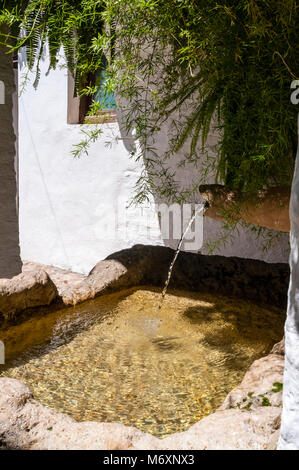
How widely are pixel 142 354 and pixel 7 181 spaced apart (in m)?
2.06

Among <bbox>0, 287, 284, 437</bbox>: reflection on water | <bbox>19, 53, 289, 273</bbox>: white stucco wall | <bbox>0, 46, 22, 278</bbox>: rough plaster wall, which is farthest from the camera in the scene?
<bbox>19, 53, 289, 273</bbox>: white stucco wall

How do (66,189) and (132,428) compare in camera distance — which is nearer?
(132,428)

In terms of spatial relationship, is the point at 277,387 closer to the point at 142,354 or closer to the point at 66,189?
the point at 142,354

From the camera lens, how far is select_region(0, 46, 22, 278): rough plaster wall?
3.46m

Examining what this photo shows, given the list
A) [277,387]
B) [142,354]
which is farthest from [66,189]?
[277,387]

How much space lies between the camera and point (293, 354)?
3.26 ft

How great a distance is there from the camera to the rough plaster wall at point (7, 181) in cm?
346

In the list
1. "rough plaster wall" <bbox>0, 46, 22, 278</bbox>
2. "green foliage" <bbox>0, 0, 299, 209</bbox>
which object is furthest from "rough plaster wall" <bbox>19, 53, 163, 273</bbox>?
"green foliage" <bbox>0, 0, 299, 209</bbox>

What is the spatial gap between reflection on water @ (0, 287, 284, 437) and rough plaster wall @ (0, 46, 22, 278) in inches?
42.1

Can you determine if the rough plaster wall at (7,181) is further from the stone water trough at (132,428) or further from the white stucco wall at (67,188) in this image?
the white stucco wall at (67,188)

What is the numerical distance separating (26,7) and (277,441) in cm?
297

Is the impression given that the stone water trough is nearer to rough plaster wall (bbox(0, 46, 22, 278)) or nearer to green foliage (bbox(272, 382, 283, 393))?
green foliage (bbox(272, 382, 283, 393))

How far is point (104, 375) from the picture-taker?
220cm

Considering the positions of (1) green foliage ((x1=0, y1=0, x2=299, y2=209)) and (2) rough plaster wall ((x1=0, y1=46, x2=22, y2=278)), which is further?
(2) rough plaster wall ((x1=0, y1=46, x2=22, y2=278))
